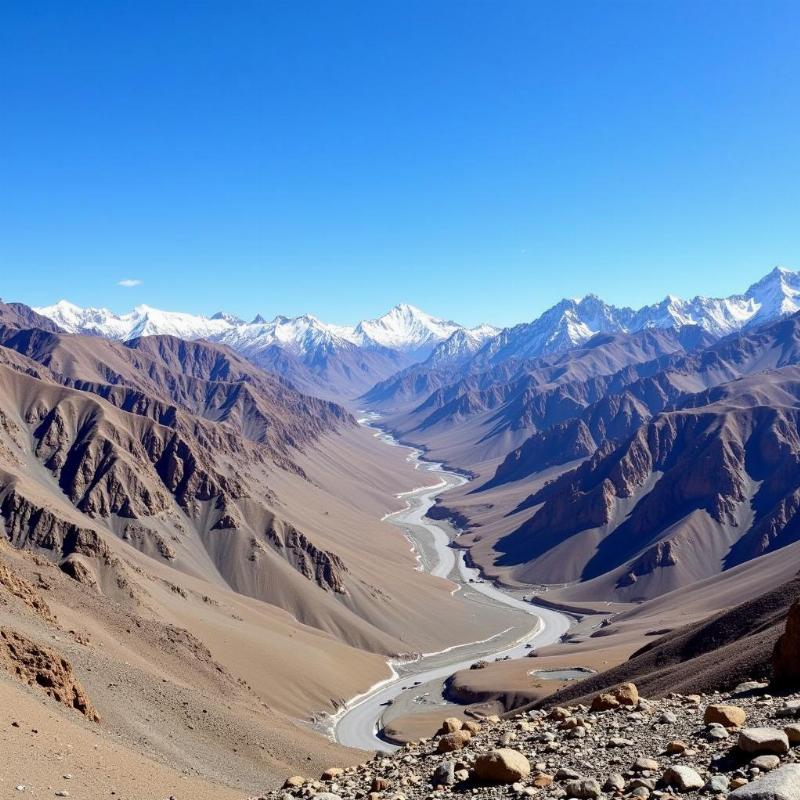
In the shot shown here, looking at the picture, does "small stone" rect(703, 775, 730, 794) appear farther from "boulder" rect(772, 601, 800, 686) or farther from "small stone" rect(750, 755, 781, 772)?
"boulder" rect(772, 601, 800, 686)

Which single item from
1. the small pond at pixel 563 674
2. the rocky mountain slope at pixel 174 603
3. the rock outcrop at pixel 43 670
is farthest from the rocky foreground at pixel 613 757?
the small pond at pixel 563 674

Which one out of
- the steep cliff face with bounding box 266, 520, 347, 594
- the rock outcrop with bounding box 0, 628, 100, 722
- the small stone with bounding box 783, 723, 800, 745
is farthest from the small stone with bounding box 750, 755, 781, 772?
the steep cliff face with bounding box 266, 520, 347, 594

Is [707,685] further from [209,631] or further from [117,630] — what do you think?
[209,631]

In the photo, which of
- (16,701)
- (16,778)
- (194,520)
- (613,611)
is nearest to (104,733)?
(16,701)

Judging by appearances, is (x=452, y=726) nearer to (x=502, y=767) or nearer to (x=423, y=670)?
(x=502, y=767)

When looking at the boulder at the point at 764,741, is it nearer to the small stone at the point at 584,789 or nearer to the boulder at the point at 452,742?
the small stone at the point at 584,789
